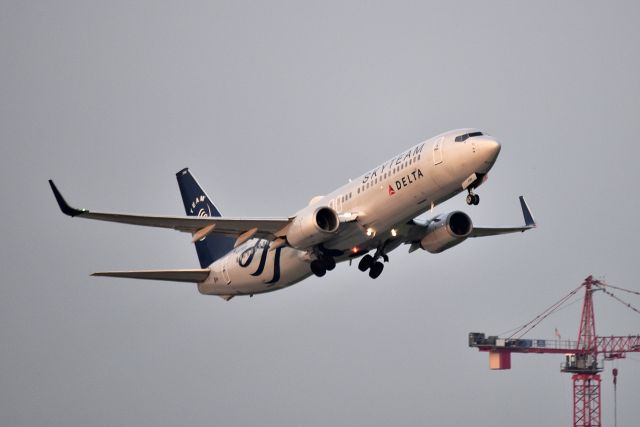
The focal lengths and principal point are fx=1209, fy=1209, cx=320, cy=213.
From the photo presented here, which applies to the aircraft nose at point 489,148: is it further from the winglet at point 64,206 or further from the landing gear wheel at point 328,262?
the winglet at point 64,206

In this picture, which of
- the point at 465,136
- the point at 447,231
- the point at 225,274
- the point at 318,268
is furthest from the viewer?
the point at 225,274

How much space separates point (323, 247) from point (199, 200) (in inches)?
662

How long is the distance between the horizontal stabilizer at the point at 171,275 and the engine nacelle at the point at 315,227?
9636 mm

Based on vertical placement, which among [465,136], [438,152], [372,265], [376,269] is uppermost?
[465,136]

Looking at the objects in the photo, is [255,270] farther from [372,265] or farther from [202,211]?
[202,211]

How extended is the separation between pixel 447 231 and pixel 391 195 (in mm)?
6207

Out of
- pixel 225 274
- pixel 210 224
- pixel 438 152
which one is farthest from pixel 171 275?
pixel 438 152

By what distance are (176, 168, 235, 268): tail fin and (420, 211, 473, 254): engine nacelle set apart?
39.4 feet

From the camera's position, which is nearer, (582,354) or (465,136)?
(465,136)

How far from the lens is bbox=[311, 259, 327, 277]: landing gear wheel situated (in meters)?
55.3

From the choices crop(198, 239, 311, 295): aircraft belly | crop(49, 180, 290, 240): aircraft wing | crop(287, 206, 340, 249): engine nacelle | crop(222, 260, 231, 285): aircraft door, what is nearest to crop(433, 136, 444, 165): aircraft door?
crop(287, 206, 340, 249): engine nacelle

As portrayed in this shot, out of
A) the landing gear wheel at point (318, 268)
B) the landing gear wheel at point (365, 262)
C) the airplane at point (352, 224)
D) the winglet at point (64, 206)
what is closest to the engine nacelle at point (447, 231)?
the airplane at point (352, 224)

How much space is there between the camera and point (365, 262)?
59531mm

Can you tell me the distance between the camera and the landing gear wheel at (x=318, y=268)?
55294 mm
